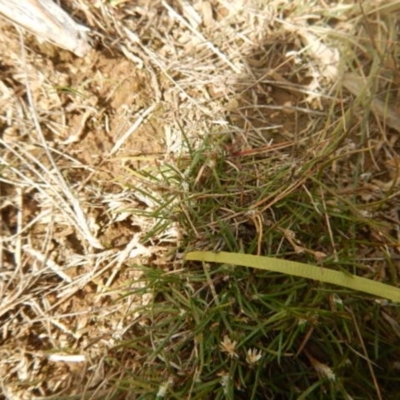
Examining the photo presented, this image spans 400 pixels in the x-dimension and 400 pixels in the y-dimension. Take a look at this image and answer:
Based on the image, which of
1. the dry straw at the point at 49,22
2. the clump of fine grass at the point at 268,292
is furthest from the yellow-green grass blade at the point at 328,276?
the dry straw at the point at 49,22

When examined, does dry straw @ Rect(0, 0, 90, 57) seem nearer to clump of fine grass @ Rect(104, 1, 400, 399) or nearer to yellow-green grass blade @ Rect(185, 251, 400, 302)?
clump of fine grass @ Rect(104, 1, 400, 399)

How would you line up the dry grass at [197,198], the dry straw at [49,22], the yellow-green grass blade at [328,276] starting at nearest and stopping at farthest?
the yellow-green grass blade at [328,276] < the dry grass at [197,198] < the dry straw at [49,22]

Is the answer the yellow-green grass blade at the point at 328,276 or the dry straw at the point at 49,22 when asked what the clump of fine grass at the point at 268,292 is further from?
the dry straw at the point at 49,22

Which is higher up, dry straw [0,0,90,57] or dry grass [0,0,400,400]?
dry straw [0,0,90,57]

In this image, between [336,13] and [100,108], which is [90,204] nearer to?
[100,108]

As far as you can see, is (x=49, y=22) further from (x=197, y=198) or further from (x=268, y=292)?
(x=268, y=292)

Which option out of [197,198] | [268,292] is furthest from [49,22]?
[268,292]

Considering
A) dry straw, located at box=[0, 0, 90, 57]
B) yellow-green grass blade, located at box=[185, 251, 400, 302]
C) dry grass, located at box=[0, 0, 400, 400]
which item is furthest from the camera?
dry straw, located at box=[0, 0, 90, 57]

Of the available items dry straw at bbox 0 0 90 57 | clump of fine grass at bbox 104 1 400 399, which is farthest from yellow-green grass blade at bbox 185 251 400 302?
dry straw at bbox 0 0 90 57
